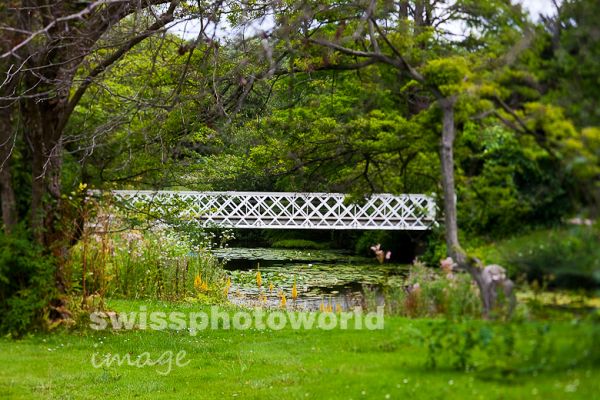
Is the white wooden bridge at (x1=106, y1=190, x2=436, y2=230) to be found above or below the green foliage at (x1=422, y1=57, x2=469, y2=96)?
below

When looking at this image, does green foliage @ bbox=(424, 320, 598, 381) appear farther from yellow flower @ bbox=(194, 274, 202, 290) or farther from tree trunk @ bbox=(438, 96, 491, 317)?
yellow flower @ bbox=(194, 274, 202, 290)

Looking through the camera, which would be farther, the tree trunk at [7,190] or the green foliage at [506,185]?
the tree trunk at [7,190]

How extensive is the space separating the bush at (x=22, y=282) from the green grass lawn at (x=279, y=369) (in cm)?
30

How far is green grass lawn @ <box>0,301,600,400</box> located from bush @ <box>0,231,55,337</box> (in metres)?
0.30

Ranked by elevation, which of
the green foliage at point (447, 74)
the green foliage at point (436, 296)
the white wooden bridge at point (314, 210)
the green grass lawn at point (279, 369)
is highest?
the green foliage at point (447, 74)

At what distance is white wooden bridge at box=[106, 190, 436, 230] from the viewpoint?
164 inches

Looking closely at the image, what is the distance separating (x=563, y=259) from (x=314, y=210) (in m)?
4.76

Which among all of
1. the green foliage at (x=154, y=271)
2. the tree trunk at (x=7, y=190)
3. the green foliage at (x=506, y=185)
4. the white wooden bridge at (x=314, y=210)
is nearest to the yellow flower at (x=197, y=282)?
the green foliage at (x=154, y=271)

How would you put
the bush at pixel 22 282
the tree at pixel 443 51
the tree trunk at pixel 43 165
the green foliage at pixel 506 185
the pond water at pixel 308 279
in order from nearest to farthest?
the green foliage at pixel 506 185
the tree at pixel 443 51
the tree trunk at pixel 43 165
the bush at pixel 22 282
the pond water at pixel 308 279

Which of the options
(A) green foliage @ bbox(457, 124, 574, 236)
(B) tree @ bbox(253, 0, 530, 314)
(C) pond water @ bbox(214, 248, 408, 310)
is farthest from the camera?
Answer: (C) pond water @ bbox(214, 248, 408, 310)

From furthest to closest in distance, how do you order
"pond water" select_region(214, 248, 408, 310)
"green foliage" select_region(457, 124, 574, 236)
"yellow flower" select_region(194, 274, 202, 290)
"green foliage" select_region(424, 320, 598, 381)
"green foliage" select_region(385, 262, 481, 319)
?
1. "yellow flower" select_region(194, 274, 202, 290)
2. "pond water" select_region(214, 248, 408, 310)
3. "green foliage" select_region(385, 262, 481, 319)
4. "green foliage" select_region(457, 124, 574, 236)
5. "green foliage" select_region(424, 320, 598, 381)

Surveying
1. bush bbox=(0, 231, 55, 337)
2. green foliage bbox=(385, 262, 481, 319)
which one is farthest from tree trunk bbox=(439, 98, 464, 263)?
bush bbox=(0, 231, 55, 337)

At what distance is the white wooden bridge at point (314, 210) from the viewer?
416 cm

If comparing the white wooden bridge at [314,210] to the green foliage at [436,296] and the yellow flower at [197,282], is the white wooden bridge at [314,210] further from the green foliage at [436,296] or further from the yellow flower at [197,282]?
the yellow flower at [197,282]
